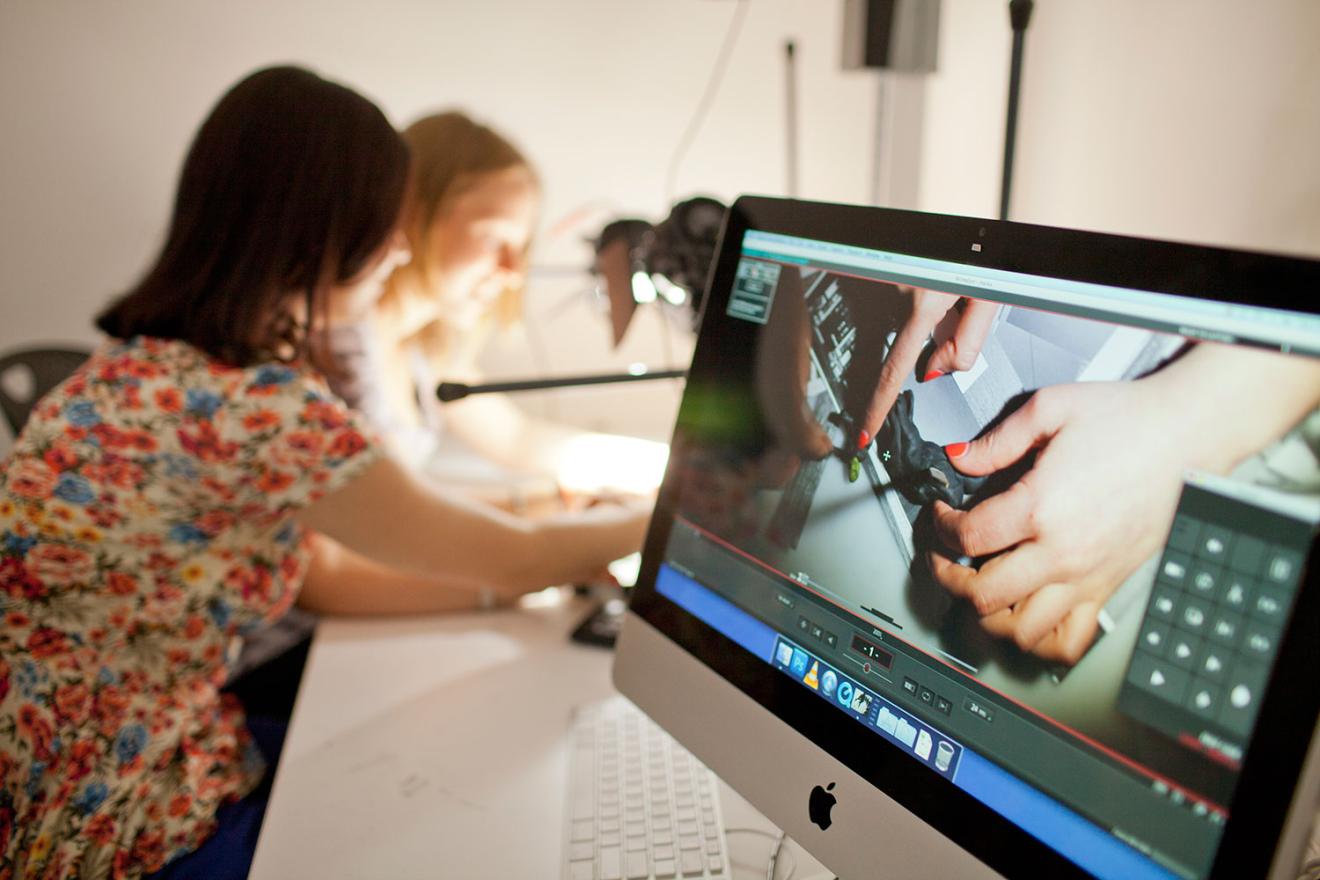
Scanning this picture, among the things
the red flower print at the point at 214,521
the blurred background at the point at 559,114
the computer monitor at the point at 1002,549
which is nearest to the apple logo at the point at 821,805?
the computer monitor at the point at 1002,549

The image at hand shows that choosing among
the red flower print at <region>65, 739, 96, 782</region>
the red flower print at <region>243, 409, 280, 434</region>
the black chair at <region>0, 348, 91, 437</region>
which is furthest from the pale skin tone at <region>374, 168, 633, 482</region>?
the red flower print at <region>65, 739, 96, 782</region>

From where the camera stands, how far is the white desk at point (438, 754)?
73 cm

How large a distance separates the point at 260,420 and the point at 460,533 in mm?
244

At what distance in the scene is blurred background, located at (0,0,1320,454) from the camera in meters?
1.37

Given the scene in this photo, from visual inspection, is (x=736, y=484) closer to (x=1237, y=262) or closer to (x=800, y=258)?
(x=800, y=258)

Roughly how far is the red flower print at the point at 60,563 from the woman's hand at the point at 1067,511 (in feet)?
2.81

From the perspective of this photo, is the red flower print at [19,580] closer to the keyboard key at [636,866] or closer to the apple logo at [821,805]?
the keyboard key at [636,866]

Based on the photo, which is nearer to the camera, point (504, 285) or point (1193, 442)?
point (1193, 442)

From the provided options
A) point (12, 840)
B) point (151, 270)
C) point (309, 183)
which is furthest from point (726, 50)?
point (12, 840)

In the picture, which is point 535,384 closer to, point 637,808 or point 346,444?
point 346,444

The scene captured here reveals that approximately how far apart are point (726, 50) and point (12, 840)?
5.38ft

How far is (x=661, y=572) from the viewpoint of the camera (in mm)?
743

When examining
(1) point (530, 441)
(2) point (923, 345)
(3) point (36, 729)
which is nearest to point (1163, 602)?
(2) point (923, 345)

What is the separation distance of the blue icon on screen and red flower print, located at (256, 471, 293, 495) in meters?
0.55
